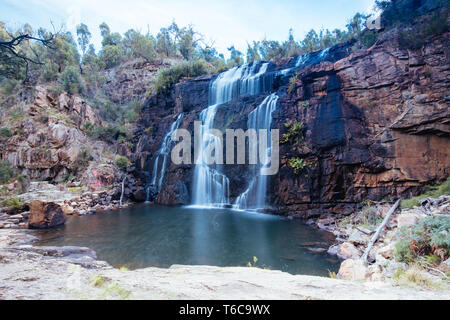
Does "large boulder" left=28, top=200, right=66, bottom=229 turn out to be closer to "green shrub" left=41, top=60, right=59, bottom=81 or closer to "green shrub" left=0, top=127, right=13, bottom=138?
"green shrub" left=0, top=127, right=13, bottom=138

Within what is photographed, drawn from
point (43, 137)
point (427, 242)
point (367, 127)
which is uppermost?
point (43, 137)

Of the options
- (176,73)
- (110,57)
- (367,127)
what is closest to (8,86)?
(176,73)

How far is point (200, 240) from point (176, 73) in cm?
1958

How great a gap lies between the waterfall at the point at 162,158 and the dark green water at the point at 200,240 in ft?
21.0

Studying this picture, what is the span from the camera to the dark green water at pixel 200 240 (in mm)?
6309

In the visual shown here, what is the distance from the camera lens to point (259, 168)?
541 inches

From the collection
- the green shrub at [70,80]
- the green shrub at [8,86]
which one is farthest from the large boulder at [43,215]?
the green shrub at [8,86]

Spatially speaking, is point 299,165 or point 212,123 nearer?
point 299,165

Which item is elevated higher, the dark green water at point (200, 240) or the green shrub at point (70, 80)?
the green shrub at point (70, 80)

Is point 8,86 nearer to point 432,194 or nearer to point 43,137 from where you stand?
point 43,137

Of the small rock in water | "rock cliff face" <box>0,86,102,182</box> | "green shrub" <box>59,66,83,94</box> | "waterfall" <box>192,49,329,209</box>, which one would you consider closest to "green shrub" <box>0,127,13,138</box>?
"rock cliff face" <box>0,86,102,182</box>

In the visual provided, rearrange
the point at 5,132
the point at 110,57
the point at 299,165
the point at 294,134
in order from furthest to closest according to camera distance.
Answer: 1. the point at 110,57
2. the point at 5,132
3. the point at 294,134
4. the point at 299,165

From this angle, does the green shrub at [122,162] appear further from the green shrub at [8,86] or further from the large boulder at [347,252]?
the large boulder at [347,252]

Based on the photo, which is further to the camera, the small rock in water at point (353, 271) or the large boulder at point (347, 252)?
the large boulder at point (347, 252)
